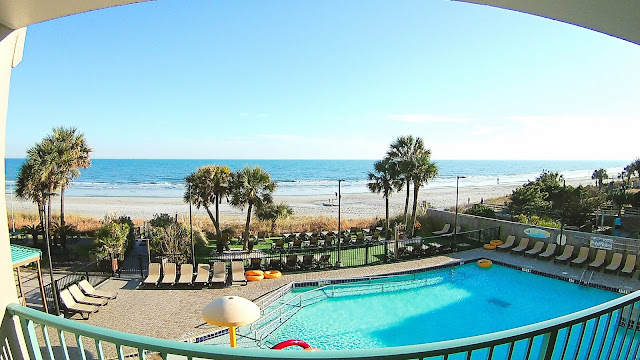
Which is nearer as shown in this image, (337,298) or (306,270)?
(337,298)

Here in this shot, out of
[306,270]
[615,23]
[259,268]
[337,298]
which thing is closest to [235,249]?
[259,268]

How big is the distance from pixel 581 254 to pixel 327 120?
68102 mm

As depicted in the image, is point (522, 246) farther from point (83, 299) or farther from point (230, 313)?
point (83, 299)

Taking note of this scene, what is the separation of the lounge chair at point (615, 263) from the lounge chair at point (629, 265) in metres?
0.20

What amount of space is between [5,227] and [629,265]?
1829 centimetres

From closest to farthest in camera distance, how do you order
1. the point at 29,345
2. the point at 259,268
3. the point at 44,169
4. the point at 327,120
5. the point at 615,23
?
the point at 29,345 → the point at 615,23 → the point at 259,268 → the point at 44,169 → the point at 327,120

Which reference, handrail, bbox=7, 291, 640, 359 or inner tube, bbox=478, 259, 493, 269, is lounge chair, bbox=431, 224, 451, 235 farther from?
handrail, bbox=7, 291, 640, 359

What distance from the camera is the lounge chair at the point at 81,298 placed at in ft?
33.5

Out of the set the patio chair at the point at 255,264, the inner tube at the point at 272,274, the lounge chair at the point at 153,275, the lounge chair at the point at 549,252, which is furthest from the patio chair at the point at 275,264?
the lounge chair at the point at 549,252

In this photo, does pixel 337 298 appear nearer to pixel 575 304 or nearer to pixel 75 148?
pixel 575 304

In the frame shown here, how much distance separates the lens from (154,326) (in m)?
9.39

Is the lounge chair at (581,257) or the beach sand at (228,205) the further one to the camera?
the beach sand at (228,205)

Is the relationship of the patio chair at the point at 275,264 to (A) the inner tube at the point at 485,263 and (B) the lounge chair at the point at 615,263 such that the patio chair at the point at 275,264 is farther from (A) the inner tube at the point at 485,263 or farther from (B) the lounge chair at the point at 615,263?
(B) the lounge chair at the point at 615,263

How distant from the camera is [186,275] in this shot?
1287 centimetres
